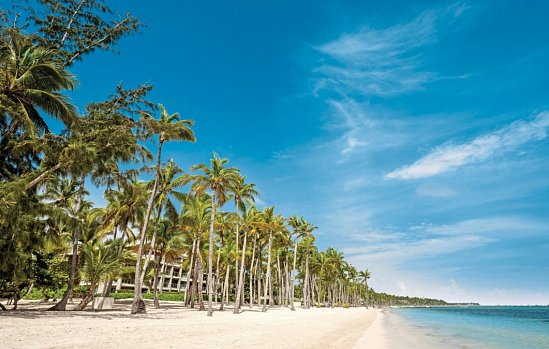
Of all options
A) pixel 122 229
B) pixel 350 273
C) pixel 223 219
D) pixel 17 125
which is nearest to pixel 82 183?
pixel 17 125

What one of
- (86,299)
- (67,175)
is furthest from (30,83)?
(86,299)

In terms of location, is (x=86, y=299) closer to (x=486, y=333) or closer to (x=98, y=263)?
(x=98, y=263)

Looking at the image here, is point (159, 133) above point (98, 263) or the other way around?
above

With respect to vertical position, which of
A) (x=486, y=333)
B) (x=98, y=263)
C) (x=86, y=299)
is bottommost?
(x=486, y=333)

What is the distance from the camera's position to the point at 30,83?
50.6 feet

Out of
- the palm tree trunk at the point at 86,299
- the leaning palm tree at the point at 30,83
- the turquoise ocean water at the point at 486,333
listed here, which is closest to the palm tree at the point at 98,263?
the palm tree trunk at the point at 86,299

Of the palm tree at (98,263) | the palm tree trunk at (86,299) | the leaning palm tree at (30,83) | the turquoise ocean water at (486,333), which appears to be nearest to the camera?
the leaning palm tree at (30,83)

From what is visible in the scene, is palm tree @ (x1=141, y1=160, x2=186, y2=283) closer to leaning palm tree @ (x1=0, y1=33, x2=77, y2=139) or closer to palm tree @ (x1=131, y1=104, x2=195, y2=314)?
palm tree @ (x1=131, y1=104, x2=195, y2=314)

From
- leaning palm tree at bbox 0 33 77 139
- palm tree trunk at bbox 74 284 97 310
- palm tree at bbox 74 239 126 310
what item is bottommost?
palm tree trunk at bbox 74 284 97 310

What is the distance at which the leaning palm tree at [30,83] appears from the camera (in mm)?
14767

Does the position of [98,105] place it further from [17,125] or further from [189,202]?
[189,202]

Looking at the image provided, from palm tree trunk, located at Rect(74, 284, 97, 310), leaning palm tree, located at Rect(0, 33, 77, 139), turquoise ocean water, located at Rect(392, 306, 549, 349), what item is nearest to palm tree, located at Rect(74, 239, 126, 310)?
palm tree trunk, located at Rect(74, 284, 97, 310)

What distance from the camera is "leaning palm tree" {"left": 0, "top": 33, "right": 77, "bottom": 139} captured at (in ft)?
48.4

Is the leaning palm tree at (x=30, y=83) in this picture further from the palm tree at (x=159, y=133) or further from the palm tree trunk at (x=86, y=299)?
the palm tree trunk at (x=86, y=299)
